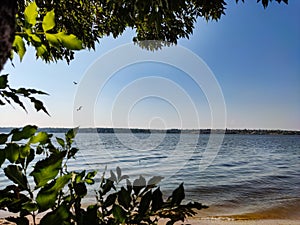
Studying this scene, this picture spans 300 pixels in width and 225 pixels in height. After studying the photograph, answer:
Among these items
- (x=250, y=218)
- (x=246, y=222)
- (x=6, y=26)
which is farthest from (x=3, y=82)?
(x=250, y=218)

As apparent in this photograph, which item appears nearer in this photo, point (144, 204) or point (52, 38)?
point (52, 38)

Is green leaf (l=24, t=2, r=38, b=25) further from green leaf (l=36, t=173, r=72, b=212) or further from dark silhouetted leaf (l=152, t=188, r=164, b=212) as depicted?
dark silhouetted leaf (l=152, t=188, r=164, b=212)

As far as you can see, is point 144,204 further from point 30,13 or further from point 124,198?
point 30,13

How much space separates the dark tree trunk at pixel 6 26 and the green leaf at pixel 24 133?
1.29ft

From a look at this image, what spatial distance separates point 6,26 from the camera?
0.37m

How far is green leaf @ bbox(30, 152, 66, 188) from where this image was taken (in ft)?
2.14

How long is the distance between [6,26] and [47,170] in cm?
36

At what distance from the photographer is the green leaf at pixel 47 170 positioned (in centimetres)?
65

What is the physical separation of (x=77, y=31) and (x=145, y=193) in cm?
341

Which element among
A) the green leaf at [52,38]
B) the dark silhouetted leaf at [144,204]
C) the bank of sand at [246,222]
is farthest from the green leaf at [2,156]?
the bank of sand at [246,222]

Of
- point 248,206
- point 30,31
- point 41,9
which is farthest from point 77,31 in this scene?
point 248,206

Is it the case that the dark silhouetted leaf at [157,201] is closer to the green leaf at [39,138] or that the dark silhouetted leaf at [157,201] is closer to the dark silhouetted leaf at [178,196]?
the dark silhouetted leaf at [178,196]

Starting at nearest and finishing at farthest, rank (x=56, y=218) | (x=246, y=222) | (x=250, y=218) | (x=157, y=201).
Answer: (x=56, y=218) → (x=157, y=201) → (x=246, y=222) → (x=250, y=218)

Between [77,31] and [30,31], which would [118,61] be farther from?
[30,31]
